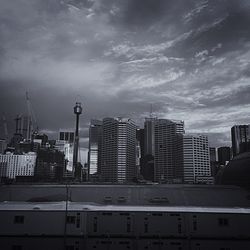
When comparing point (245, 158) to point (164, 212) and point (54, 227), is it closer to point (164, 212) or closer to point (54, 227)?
point (164, 212)

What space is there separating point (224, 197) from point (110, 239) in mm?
32700

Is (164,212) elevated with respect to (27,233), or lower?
elevated

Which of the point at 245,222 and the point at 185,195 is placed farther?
the point at 185,195

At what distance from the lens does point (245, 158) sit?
295ft

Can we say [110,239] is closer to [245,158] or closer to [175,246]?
[175,246]

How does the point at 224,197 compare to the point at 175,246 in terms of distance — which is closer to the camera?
the point at 175,246

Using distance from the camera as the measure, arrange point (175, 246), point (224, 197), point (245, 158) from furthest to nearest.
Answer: point (245, 158), point (224, 197), point (175, 246)

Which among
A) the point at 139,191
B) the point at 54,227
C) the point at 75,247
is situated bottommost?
the point at 75,247

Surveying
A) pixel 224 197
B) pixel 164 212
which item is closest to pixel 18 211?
pixel 164 212

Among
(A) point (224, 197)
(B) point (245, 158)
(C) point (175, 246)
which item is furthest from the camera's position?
(B) point (245, 158)

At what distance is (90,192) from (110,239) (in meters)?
24.8

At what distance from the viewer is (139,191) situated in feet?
220

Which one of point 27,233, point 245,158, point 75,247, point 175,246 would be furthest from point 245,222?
point 245,158

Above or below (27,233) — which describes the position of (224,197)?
above
